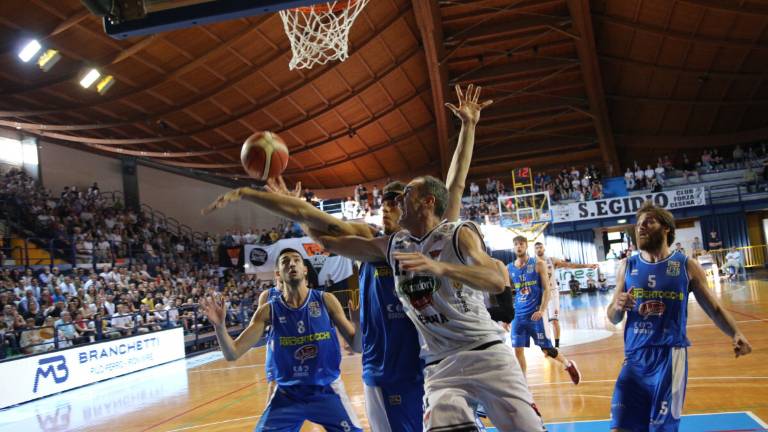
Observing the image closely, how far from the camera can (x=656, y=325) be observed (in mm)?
4105

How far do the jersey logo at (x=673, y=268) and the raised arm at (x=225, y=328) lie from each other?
9.76 ft

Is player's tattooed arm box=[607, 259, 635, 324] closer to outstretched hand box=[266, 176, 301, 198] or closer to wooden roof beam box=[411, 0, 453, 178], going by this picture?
outstretched hand box=[266, 176, 301, 198]

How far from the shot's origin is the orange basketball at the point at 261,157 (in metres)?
4.16

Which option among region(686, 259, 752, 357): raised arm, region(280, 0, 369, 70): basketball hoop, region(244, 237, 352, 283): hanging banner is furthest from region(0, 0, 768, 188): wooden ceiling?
region(686, 259, 752, 357): raised arm

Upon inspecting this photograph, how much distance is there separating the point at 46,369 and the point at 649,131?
2881cm

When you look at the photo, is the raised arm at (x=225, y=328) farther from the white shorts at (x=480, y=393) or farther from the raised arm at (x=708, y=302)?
the raised arm at (x=708, y=302)

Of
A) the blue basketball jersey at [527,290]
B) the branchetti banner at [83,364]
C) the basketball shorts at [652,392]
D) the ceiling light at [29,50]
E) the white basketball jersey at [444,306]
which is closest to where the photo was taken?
the white basketball jersey at [444,306]

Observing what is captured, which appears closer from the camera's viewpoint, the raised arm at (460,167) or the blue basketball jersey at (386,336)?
the blue basketball jersey at (386,336)

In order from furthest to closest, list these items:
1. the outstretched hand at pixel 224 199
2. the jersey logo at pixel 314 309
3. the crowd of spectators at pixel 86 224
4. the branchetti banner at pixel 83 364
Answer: the crowd of spectators at pixel 86 224 < the branchetti banner at pixel 83 364 < the jersey logo at pixel 314 309 < the outstretched hand at pixel 224 199

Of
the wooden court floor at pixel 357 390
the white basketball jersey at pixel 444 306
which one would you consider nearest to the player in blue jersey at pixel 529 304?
the wooden court floor at pixel 357 390

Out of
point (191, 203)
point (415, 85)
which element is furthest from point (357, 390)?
point (191, 203)

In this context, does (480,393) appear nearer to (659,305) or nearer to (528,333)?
(659,305)

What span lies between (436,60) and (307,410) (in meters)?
22.5

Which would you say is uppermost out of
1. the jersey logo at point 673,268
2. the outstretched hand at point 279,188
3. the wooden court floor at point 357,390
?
the outstretched hand at point 279,188
